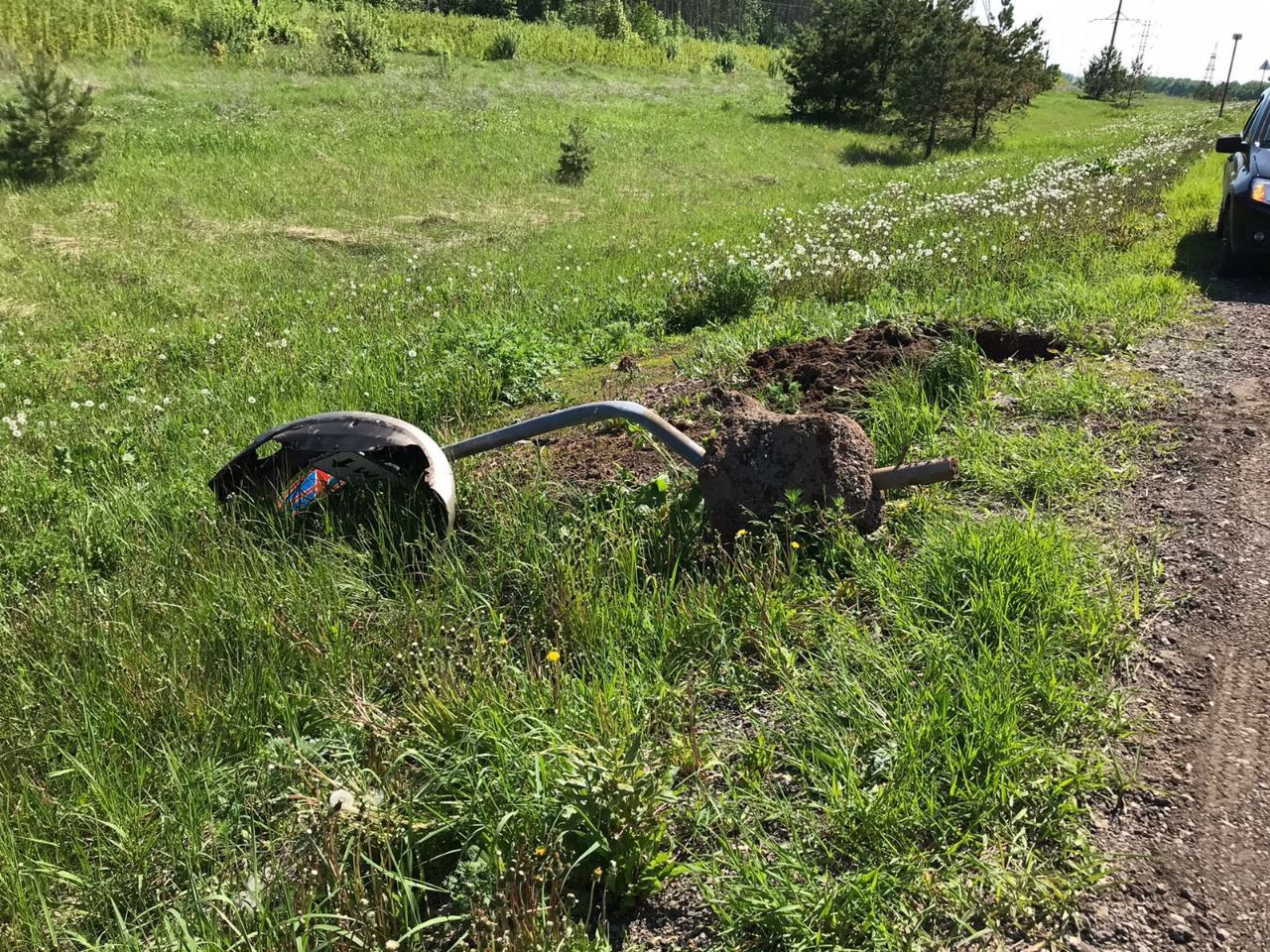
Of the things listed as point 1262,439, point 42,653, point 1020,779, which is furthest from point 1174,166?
point 42,653

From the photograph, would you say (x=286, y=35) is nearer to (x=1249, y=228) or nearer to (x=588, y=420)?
(x=1249, y=228)

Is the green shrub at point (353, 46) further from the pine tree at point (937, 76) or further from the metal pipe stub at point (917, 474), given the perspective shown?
the metal pipe stub at point (917, 474)

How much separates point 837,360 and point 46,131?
16.2m

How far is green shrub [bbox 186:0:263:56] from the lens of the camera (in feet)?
93.0

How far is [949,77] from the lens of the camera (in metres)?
29.4

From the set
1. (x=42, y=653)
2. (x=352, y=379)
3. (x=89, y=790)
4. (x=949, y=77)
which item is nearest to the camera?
(x=89, y=790)

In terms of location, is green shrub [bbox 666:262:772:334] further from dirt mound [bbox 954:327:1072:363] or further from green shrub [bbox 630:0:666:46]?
green shrub [bbox 630:0:666:46]

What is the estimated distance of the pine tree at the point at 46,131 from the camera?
14.1 metres

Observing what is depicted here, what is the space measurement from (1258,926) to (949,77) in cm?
3359

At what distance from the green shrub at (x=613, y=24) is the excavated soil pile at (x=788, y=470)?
2058 inches

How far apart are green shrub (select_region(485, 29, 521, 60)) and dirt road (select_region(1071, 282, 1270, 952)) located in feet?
132

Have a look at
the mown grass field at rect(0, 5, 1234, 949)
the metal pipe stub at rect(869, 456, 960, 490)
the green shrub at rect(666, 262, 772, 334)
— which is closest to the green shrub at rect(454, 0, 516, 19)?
the green shrub at rect(666, 262, 772, 334)

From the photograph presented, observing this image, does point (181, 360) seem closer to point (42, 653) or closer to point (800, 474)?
point (42, 653)

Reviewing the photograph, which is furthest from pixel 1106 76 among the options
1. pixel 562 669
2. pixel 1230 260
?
pixel 562 669
